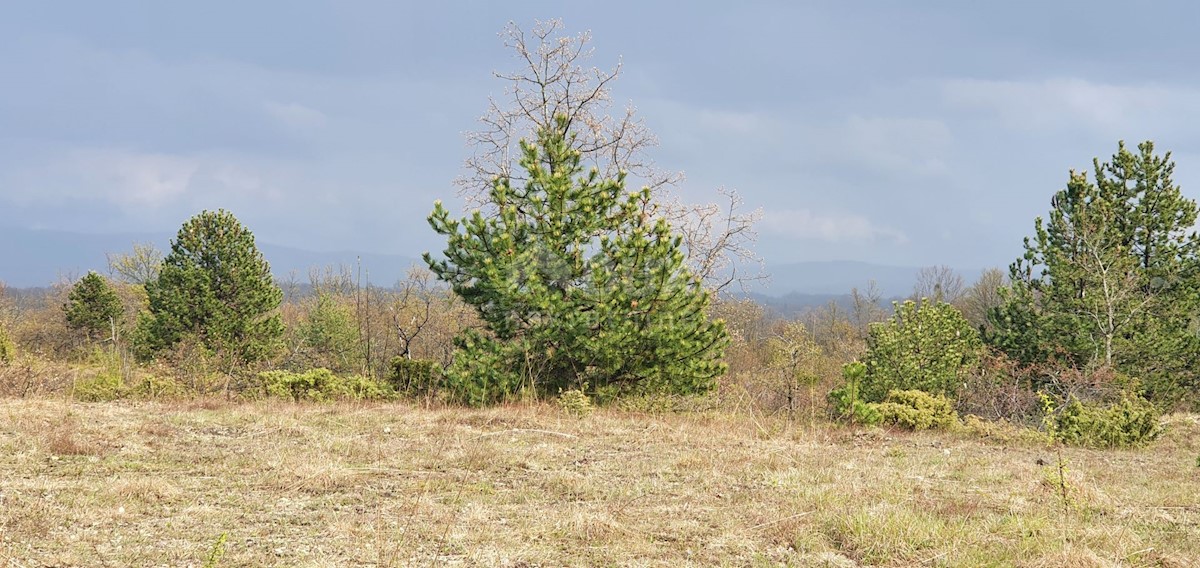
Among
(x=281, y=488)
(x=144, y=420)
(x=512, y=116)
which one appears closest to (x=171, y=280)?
(x=512, y=116)

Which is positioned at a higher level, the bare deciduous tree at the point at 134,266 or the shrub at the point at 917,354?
the bare deciduous tree at the point at 134,266

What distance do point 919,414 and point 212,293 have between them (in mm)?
21574

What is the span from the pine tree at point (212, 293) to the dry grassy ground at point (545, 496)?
51.5 feet

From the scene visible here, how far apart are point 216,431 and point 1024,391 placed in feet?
62.1

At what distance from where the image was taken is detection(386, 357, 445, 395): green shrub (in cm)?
1378

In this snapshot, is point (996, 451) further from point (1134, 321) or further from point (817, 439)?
point (1134, 321)

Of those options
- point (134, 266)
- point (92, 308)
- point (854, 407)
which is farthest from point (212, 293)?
point (134, 266)

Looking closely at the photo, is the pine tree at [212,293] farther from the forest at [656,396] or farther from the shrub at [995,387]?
the shrub at [995,387]

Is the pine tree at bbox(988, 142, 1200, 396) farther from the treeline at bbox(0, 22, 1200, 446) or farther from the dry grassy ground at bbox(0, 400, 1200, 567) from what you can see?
the dry grassy ground at bbox(0, 400, 1200, 567)

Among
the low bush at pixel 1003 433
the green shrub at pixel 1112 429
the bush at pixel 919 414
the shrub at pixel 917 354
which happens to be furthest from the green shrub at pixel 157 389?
the shrub at pixel 917 354

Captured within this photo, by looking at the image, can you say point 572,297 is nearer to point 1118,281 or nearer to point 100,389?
point 100,389

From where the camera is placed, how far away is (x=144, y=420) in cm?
909

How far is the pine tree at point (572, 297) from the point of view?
40.6ft

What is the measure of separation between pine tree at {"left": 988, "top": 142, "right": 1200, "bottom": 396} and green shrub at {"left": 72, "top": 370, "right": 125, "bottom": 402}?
21884 millimetres
